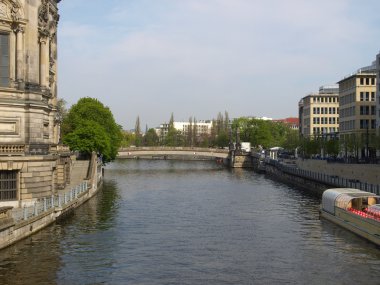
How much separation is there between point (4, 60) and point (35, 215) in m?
13.9

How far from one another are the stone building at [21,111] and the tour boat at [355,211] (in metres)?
24.9

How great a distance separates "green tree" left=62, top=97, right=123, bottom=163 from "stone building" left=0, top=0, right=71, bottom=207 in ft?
140

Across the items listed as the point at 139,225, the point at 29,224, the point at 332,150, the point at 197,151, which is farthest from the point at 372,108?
the point at 29,224

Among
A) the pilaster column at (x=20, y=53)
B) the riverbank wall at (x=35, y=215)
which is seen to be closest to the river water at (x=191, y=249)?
the riverbank wall at (x=35, y=215)

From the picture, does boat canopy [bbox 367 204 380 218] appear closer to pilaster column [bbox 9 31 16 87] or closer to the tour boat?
the tour boat

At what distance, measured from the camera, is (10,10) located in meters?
44.9

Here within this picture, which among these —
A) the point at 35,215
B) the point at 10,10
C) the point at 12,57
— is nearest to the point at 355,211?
the point at 35,215

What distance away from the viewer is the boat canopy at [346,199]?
44719 mm

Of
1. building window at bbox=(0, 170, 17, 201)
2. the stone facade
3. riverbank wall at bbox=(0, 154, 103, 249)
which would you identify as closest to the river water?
riverbank wall at bbox=(0, 154, 103, 249)

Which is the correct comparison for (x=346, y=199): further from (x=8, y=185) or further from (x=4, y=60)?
(x=4, y=60)

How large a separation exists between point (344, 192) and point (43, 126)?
89.6 ft

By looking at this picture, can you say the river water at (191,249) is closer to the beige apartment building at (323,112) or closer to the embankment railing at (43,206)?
the embankment railing at (43,206)

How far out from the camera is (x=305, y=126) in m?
185

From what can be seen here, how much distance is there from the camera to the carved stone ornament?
1752 inches
